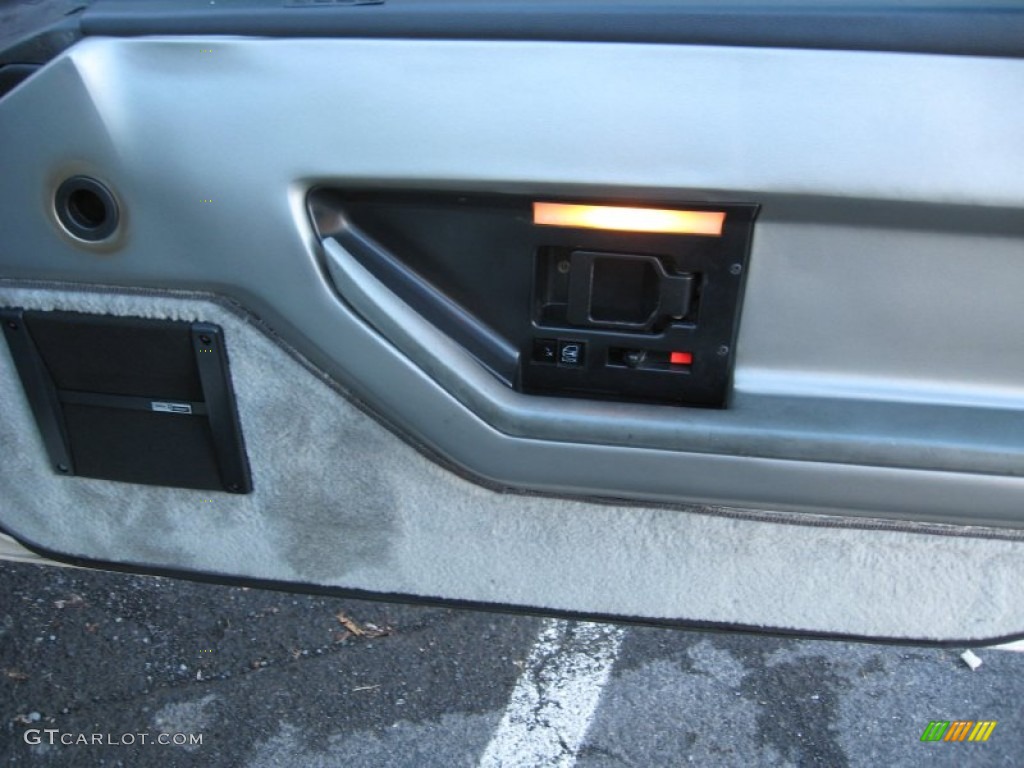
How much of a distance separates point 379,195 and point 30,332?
1.57 feet

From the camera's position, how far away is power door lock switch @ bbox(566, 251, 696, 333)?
3.37ft

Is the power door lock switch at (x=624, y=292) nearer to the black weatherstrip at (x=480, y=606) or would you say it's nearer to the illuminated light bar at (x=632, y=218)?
the illuminated light bar at (x=632, y=218)

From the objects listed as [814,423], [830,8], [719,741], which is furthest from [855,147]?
[719,741]

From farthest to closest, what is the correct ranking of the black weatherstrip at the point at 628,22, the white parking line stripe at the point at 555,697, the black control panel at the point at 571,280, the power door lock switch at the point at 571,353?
the white parking line stripe at the point at 555,697
the power door lock switch at the point at 571,353
the black control panel at the point at 571,280
the black weatherstrip at the point at 628,22

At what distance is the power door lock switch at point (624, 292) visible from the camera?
103cm

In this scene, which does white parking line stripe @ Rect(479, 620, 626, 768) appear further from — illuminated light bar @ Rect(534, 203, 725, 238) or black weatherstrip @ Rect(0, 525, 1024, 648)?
illuminated light bar @ Rect(534, 203, 725, 238)

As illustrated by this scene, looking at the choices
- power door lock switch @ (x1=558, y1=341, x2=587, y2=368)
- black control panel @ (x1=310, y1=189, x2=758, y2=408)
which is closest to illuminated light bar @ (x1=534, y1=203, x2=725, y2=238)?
black control panel @ (x1=310, y1=189, x2=758, y2=408)

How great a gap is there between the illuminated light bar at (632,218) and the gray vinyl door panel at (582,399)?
0.04 meters

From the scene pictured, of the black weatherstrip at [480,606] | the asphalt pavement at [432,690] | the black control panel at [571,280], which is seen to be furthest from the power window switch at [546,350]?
the asphalt pavement at [432,690]

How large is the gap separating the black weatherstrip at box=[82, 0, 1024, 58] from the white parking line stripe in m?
1.31

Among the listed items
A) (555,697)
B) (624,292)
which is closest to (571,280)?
(624,292)

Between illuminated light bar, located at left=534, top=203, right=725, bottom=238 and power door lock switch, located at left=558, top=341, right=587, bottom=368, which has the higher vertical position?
illuminated light bar, located at left=534, top=203, right=725, bottom=238

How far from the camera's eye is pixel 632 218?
0.99 m

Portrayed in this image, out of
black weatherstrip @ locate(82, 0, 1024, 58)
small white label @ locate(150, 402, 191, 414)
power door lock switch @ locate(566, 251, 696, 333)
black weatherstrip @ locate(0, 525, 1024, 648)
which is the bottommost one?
black weatherstrip @ locate(0, 525, 1024, 648)
